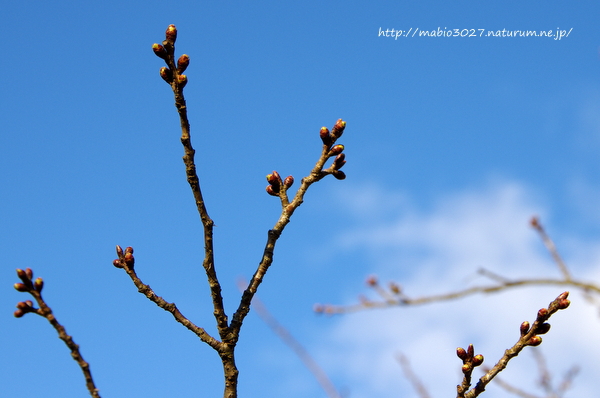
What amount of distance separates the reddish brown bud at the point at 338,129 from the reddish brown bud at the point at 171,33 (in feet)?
2.68

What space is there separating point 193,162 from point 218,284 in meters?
0.54

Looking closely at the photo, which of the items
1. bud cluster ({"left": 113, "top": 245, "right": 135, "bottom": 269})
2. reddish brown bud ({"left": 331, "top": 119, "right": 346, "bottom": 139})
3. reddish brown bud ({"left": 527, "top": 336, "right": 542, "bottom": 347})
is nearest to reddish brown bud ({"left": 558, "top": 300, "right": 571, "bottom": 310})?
reddish brown bud ({"left": 527, "top": 336, "right": 542, "bottom": 347})

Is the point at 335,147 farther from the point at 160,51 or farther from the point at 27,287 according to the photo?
the point at 27,287

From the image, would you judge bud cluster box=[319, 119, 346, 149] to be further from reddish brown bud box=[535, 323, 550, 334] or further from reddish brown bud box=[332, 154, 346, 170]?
reddish brown bud box=[535, 323, 550, 334]

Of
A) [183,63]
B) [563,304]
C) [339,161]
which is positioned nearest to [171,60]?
[183,63]

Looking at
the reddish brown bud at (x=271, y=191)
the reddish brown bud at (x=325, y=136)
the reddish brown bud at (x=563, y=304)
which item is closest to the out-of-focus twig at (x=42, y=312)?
the reddish brown bud at (x=271, y=191)

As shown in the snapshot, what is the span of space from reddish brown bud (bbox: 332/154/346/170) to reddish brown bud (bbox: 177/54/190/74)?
84 centimetres

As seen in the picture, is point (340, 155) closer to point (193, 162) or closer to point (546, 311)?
point (193, 162)

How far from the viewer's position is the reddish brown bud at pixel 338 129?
2.41 meters

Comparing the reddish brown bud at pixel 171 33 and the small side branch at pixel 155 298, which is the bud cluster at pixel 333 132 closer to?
the reddish brown bud at pixel 171 33

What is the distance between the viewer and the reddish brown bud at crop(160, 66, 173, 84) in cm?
199

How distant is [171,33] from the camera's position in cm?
196

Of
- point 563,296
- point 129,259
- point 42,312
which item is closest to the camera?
point 42,312

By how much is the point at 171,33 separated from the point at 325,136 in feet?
2.69
